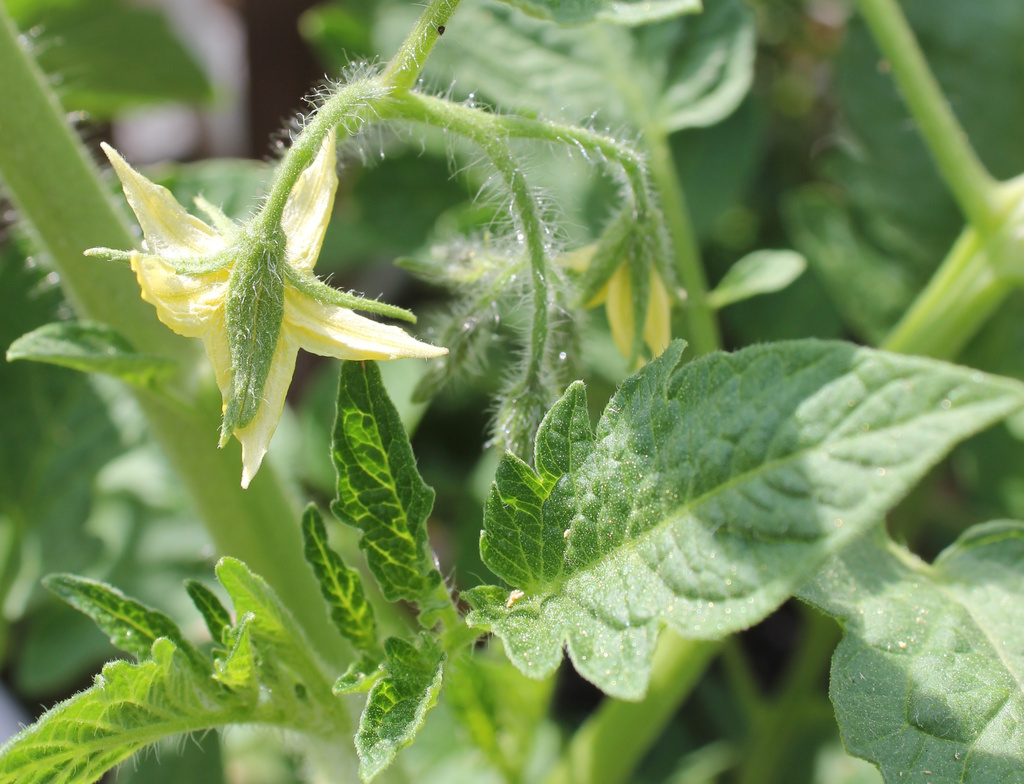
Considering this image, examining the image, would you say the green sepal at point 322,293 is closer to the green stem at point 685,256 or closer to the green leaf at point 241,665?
the green leaf at point 241,665

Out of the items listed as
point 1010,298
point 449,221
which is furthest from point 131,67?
point 1010,298

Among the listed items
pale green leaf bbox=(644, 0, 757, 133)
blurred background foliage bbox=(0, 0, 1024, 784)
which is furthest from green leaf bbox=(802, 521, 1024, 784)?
pale green leaf bbox=(644, 0, 757, 133)

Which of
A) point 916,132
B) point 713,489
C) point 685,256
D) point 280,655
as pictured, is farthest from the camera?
point 916,132

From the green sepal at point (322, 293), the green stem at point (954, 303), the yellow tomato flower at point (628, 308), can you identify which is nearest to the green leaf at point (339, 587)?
the green sepal at point (322, 293)

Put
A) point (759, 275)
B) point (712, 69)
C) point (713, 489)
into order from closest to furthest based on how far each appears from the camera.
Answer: point (713, 489) → point (759, 275) → point (712, 69)

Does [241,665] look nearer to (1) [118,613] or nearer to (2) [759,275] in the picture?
(1) [118,613]

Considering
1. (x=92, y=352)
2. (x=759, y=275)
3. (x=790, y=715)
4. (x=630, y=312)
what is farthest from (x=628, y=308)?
(x=790, y=715)

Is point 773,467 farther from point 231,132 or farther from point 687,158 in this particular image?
point 231,132
